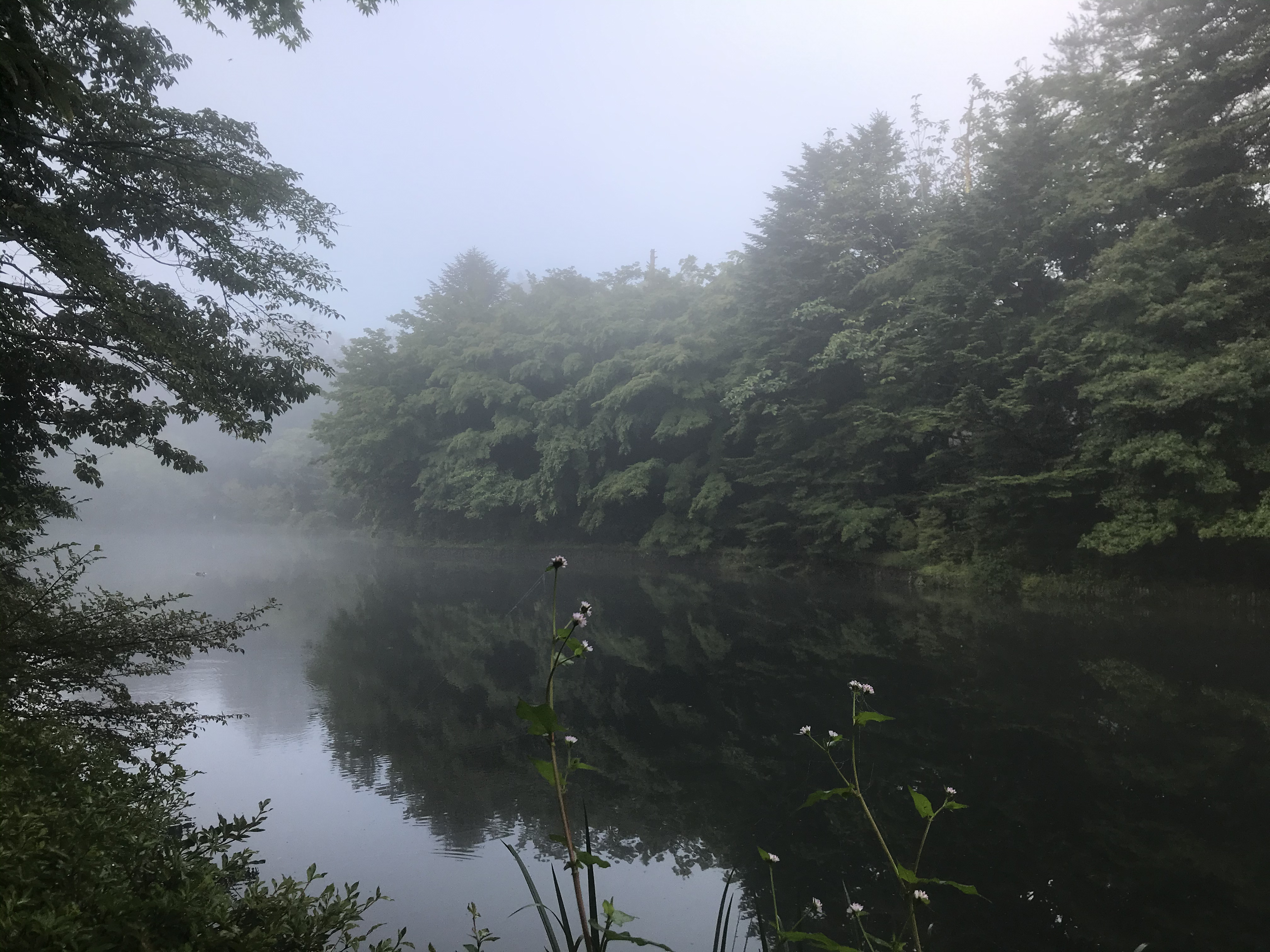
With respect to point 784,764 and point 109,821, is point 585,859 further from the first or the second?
point 784,764

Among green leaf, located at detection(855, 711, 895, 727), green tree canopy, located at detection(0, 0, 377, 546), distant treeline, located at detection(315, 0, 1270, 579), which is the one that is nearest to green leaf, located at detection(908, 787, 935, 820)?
green leaf, located at detection(855, 711, 895, 727)

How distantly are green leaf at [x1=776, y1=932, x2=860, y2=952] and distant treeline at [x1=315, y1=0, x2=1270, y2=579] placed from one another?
11.3 metres

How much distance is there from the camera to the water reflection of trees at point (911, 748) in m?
3.94

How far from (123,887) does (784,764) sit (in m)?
4.29

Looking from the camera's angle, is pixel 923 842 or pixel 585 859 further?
pixel 585 859

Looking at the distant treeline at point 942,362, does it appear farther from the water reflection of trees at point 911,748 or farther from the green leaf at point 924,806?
the green leaf at point 924,806

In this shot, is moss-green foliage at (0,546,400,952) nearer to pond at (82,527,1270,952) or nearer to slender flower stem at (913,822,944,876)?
pond at (82,527,1270,952)

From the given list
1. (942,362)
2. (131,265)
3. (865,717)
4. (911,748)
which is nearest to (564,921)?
(865,717)

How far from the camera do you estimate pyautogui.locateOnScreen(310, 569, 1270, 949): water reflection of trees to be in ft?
12.9

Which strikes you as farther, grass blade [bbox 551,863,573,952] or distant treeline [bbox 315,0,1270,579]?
distant treeline [bbox 315,0,1270,579]

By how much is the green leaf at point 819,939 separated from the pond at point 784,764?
70.3 inches

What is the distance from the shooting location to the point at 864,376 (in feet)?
A: 62.7

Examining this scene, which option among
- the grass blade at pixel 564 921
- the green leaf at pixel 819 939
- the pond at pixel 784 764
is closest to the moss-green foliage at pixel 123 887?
the grass blade at pixel 564 921

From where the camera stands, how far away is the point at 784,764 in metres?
5.73
